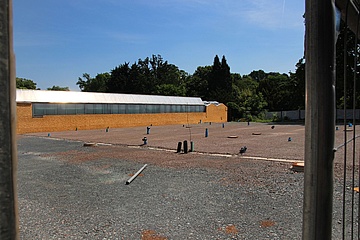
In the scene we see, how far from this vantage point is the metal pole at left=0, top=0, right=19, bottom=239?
29.5 inches

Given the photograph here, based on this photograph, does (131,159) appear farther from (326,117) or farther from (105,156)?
(326,117)

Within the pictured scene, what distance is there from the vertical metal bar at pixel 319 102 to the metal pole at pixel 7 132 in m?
1.14

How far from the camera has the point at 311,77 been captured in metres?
1.24

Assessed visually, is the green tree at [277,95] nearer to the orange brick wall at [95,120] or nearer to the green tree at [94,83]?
the orange brick wall at [95,120]

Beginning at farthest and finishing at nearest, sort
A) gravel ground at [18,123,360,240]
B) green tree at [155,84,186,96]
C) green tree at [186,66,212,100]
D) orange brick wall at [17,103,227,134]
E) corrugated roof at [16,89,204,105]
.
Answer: green tree at [186,66,212,100], green tree at [155,84,186,96], corrugated roof at [16,89,204,105], orange brick wall at [17,103,227,134], gravel ground at [18,123,360,240]

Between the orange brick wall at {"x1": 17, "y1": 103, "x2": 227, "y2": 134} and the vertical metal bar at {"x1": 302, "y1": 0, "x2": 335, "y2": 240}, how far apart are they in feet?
100

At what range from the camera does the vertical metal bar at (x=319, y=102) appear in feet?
4.01

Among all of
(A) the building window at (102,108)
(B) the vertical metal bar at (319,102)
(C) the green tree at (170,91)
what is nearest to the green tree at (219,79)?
(C) the green tree at (170,91)

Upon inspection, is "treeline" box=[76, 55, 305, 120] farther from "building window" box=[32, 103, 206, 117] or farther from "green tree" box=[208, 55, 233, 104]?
"building window" box=[32, 103, 206, 117]

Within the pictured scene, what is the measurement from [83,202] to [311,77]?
18.1 feet

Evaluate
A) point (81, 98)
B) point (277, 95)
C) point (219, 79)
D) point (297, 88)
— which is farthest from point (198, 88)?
point (81, 98)

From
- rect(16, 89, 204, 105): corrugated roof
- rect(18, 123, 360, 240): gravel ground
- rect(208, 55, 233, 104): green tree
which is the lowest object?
rect(18, 123, 360, 240): gravel ground

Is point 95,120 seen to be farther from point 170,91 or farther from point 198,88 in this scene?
point 198,88

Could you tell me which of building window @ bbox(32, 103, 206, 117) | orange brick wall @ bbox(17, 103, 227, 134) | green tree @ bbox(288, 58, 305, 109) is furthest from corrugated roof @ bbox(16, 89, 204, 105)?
green tree @ bbox(288, 58, 305, 109)
